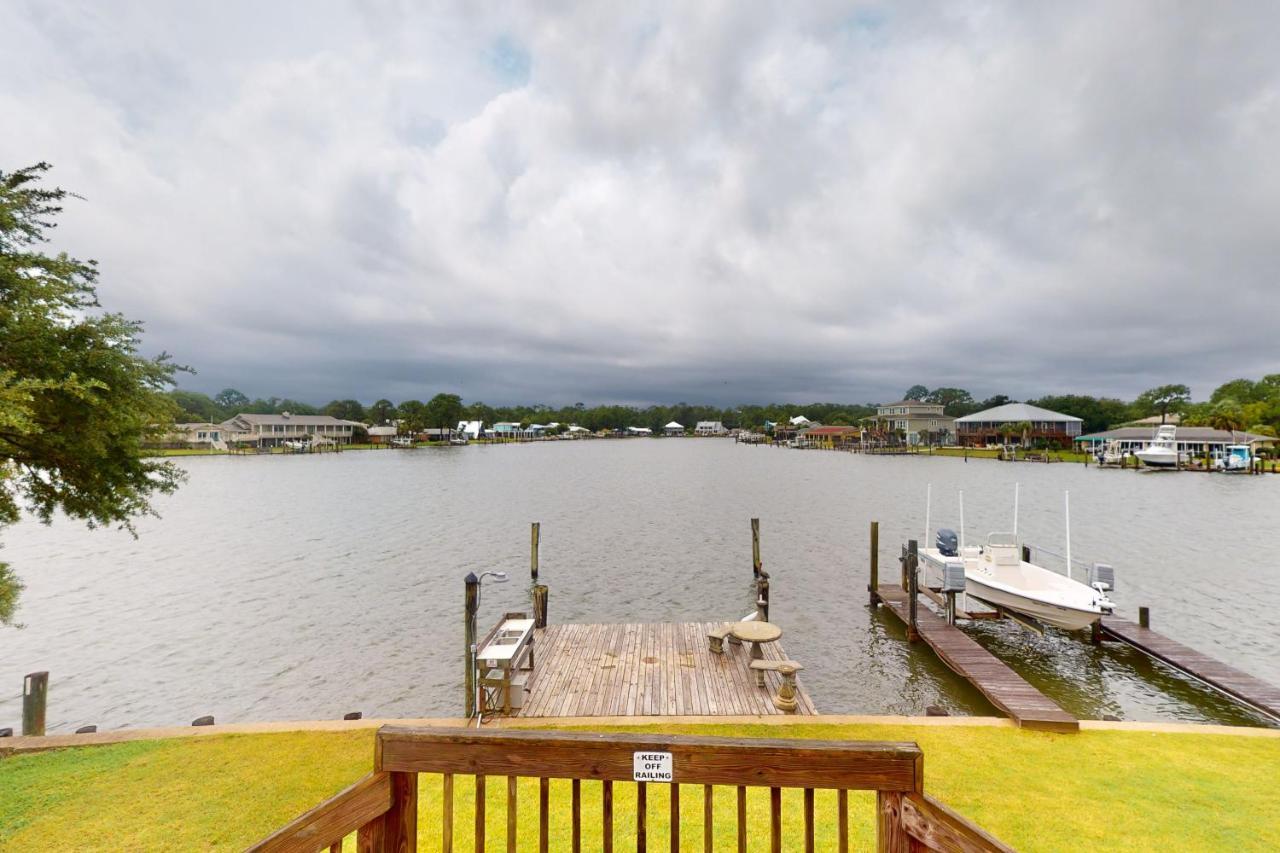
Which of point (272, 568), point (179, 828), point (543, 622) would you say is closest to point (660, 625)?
point (543, 622)

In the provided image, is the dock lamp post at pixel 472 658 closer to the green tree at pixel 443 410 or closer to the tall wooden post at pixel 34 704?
the tall wooden post at pixel 34 704

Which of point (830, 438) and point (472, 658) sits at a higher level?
point (830, 438)

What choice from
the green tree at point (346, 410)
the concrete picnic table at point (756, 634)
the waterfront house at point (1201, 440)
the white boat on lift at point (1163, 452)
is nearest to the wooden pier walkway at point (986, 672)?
the concrete picnic table at point (756, 634)

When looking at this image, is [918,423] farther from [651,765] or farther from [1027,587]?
[651,765]

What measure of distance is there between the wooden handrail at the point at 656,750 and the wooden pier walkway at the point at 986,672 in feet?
32.2

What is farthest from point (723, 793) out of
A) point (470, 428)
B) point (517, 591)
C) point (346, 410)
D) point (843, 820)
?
point (346, 410)

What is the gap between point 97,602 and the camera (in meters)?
22.5

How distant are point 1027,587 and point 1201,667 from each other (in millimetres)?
4627

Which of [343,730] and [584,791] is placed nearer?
[584,791]

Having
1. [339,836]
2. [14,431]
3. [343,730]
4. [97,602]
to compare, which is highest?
[14,431]

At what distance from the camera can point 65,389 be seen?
29.0 feet

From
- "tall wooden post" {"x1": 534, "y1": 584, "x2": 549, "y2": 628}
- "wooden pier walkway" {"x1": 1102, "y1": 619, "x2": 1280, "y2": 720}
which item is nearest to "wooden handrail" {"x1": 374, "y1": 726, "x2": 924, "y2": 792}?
"tall wooden post" {"x1": 534, "y1": 584, "x2": 549, "y2": 628}

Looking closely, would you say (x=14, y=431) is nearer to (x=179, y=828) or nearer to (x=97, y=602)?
(x=179, y=828)

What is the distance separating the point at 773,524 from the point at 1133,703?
24309mm
